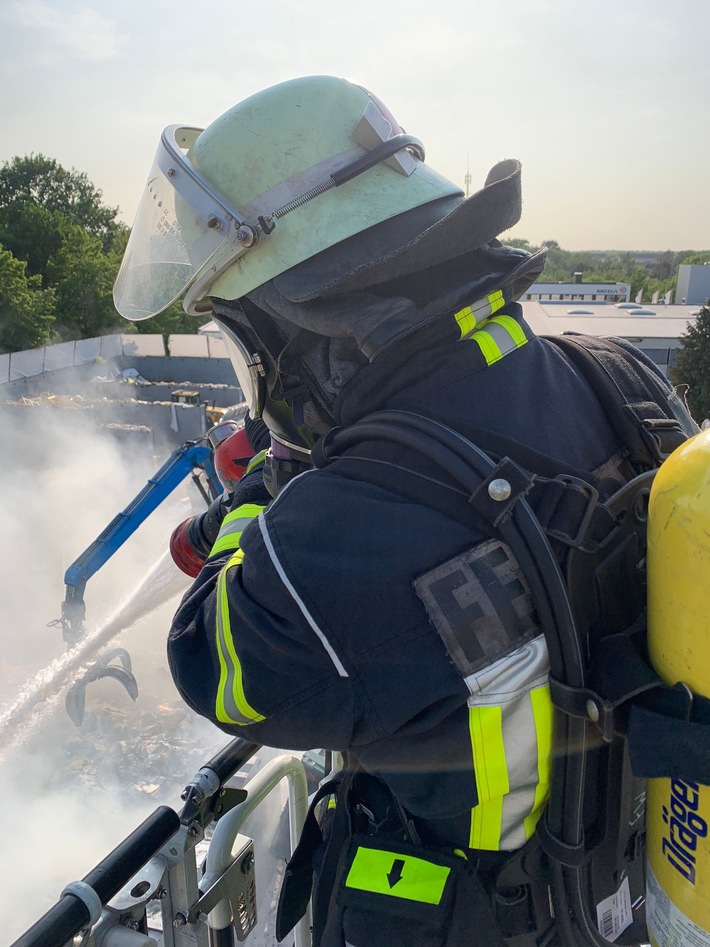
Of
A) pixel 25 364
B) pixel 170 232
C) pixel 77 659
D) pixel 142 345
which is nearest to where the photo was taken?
pixel 170 232

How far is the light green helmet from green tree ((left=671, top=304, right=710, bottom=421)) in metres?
16.2

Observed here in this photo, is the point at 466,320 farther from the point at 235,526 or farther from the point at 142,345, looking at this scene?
the point at 142,345

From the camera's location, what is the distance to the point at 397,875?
1312mm

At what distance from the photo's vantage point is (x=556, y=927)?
4.28 ft

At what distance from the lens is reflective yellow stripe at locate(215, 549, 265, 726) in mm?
1188

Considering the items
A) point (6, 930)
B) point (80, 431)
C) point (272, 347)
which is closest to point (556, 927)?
point (272, 347)

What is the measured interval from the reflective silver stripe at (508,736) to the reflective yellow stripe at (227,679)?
0.37 meters

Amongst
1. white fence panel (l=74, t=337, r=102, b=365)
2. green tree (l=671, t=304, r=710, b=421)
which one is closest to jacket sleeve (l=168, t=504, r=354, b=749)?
green tree (l=671, t=304, r=710, b=421)

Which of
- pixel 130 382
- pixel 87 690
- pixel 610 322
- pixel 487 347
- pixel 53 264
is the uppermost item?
pixel 53 264

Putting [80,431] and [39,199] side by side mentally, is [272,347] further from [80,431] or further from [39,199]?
[39,199]

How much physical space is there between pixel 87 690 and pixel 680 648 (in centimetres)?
660

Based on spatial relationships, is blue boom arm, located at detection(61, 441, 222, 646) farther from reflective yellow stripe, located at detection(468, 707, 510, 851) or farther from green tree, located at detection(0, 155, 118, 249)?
green tree, located at detection(0, 155, 118, 249)

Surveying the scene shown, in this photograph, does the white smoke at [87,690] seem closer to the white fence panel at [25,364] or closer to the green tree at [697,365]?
the white fence panel at [25,364]

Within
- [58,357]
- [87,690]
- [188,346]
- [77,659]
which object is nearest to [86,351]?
[58,357]
